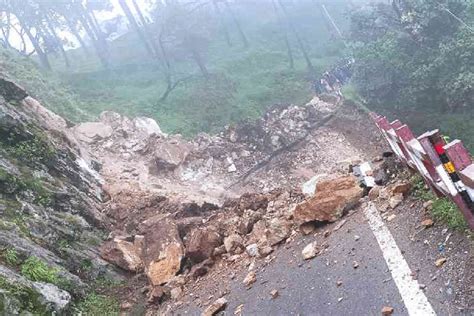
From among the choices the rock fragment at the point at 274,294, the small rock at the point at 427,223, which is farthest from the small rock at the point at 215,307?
the small rock at the point at 427,223

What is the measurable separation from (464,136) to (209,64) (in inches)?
911

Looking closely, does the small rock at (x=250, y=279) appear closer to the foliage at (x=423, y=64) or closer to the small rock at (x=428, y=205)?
the small rock at (x=428, y=205)

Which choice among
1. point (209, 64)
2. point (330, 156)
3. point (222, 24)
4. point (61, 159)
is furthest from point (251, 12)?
point (61, 159)

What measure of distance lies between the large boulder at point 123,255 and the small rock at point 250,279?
3.47m

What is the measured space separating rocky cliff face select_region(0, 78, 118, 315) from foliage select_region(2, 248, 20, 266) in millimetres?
14

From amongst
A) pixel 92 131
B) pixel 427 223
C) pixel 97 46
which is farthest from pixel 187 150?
pixel 97 46

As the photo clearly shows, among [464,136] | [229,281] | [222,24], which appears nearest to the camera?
[229,281]

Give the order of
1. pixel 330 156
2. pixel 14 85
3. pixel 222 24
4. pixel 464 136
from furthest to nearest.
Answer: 1. pixel 222 24
2. pixel 330 156
3. pixel 464 136
4. pixel 14 85

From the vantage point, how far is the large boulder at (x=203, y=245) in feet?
25.0

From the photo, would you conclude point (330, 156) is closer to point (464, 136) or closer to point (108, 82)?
point (464, 136)

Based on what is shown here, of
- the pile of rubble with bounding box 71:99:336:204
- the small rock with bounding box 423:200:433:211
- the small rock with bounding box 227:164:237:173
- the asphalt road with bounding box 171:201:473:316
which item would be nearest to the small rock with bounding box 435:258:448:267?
the asphalt road with bounding box 171:201:473:316

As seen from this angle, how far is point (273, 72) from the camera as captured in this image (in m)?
35.1

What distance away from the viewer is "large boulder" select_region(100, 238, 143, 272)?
892 centimetres

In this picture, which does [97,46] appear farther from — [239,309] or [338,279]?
[338,279]
